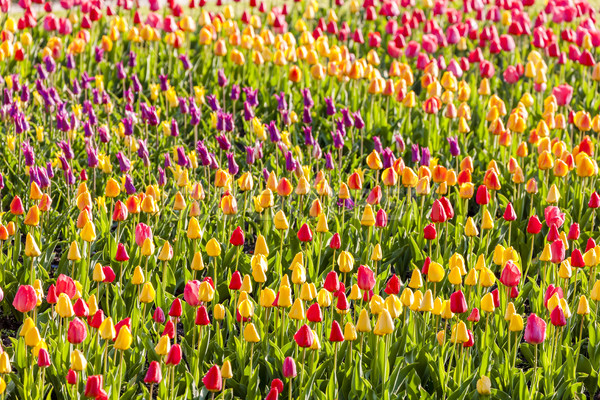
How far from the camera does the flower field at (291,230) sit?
149 inches

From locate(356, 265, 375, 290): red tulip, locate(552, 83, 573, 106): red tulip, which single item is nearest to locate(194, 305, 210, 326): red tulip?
locate(356, 265, 375, 290): red tulip

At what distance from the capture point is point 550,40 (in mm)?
9148

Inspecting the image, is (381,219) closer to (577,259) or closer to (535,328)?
(577,259)

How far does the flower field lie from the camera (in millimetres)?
3789

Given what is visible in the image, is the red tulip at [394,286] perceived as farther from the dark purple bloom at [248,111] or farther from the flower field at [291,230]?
the dark purple bloom at [248,111]

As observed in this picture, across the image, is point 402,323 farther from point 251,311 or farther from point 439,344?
point 251,311

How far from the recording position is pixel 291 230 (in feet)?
17.2

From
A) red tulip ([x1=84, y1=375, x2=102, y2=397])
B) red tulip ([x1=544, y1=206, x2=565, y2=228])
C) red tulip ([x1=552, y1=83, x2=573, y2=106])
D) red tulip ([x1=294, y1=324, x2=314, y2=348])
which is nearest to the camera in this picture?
red tulip ([x1=84, y1=375, x2=102, y2=397])

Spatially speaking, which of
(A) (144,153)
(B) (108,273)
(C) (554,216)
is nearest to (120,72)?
(A) (144,153)

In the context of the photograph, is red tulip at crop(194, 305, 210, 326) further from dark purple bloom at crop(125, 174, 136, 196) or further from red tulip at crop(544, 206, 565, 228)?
red tulip at crop(544, 206, 565, 228)

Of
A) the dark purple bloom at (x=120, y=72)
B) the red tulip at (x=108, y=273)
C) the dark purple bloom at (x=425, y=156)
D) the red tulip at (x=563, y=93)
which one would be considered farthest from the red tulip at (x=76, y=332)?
the red tulip at (x=563, y=93)

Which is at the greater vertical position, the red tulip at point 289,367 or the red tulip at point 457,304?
the red tulip at point 457,304

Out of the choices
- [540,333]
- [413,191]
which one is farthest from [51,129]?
[540,333]

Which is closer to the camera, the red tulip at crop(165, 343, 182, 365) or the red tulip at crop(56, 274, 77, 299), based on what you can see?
the red tulip at crop(165, 343, 182, 365)
